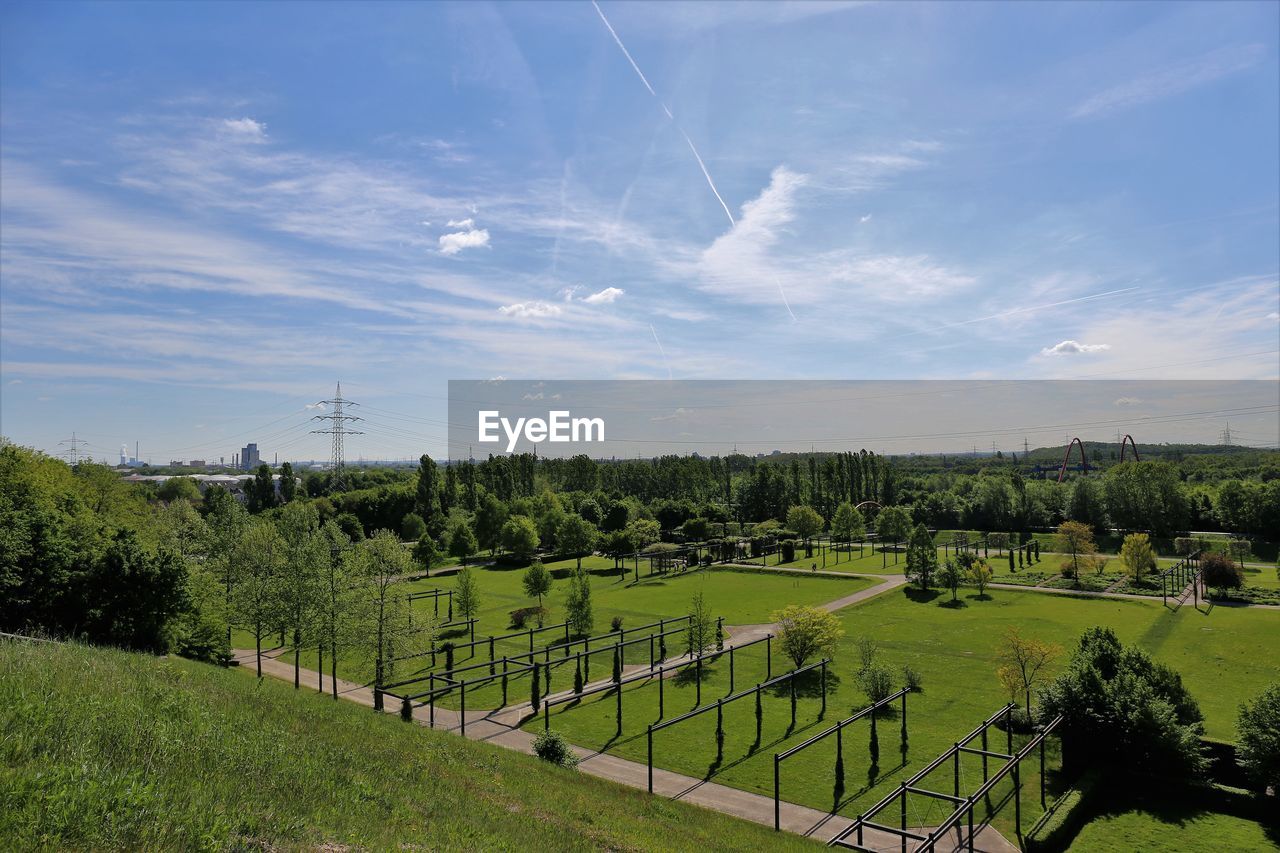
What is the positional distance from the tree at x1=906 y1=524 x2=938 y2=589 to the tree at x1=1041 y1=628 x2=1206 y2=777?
3181 centimetres

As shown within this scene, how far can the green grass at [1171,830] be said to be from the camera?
17250 mm

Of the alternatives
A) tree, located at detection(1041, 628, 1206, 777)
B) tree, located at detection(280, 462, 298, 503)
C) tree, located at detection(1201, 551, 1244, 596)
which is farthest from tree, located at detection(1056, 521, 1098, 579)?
tree, located at detection(280, 462, 298, 503)

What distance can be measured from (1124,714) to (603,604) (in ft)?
126

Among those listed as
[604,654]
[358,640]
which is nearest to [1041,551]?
[604,654]

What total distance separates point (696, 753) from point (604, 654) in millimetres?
15471

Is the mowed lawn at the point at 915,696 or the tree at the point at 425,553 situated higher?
the tree at the point at 425,553

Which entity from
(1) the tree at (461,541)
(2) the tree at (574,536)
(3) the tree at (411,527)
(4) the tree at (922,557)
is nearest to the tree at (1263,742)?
(4) the tree at (922,557)

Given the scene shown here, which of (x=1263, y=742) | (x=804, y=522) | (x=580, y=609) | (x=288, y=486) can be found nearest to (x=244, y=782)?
(x=1263, y=742)

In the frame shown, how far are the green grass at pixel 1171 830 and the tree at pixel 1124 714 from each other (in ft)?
4.27

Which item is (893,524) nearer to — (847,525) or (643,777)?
(847,525)

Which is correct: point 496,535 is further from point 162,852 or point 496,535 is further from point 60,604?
point 162,852

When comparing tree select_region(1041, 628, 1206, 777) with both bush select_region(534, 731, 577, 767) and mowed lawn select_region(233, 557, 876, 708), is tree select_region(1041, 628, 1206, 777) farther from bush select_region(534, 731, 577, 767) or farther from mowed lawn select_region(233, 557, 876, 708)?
mowed lawn select_region(233, 557, 876, 708)

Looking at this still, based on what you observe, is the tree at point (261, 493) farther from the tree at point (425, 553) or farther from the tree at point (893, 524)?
the tree at point (893, 524)

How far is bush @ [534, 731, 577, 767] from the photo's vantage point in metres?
22.6
